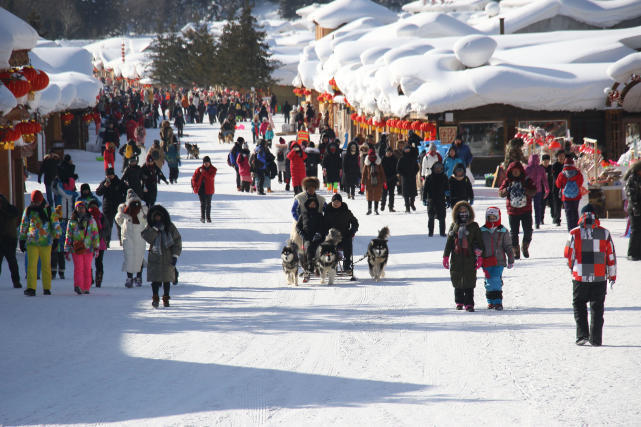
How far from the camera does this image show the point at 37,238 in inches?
513

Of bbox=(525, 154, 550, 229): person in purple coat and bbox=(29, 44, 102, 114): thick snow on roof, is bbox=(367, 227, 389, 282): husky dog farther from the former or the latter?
bbox=(29, 44, 102, 114): thick snow on roof

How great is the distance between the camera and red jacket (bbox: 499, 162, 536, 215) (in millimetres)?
14039

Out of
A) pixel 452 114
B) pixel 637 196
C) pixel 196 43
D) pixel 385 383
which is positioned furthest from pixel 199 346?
pixel 196 43

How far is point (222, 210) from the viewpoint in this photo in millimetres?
22422

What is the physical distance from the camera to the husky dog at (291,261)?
43.3 ft

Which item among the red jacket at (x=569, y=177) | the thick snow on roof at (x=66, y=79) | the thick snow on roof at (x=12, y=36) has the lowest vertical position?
the red jacket at (x=569, y=177)

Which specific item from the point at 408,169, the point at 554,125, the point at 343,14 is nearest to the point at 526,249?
the point at 408,169

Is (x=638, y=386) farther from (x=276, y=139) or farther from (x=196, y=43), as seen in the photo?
(x=196, y=43)

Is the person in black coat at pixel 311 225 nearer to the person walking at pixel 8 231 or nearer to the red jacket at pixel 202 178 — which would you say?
the person walking at pixel 8 231

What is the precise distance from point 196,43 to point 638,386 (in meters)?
78.6

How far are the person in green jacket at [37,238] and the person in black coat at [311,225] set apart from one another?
3239 mm

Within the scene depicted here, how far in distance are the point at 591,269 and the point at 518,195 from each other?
4956mm

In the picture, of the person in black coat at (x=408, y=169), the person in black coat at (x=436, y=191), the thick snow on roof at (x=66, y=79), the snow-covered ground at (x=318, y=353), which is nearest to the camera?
the snow-covered ground at (x=318, y=353)

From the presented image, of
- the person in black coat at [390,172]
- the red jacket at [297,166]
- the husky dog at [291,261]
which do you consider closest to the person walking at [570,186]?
the husky dog at [291,261]
